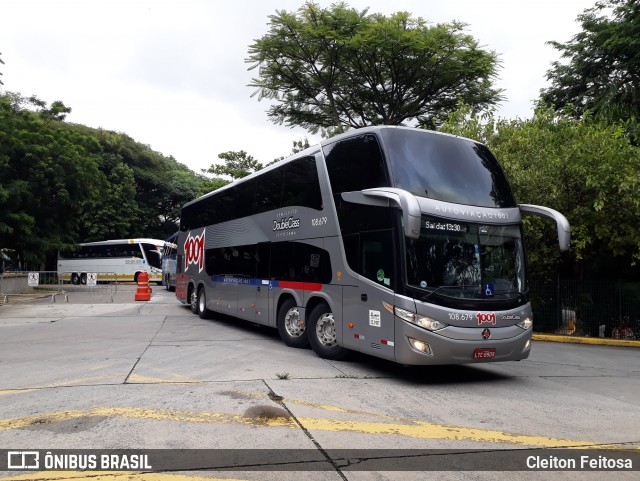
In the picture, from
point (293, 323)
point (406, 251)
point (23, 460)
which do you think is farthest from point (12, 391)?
point (406, 251)

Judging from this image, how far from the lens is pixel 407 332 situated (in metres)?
7.33

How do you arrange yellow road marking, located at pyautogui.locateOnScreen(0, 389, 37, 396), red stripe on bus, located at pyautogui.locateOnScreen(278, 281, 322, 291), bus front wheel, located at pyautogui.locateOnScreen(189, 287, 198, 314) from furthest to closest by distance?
1. bus front wheel, located at pyautogui.locateOnScreen(189, 287, 198, 314)
2. red stripe on bus, located at pyautogui.locateOnScreen(278, 281, 322, 291)
3. yellow road marking, located at pyautogui.locateOnScreen(0, 389, 37, 396)

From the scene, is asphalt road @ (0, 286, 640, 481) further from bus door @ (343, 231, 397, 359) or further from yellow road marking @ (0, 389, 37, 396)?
bus door @ (343, 231, 397, 359)

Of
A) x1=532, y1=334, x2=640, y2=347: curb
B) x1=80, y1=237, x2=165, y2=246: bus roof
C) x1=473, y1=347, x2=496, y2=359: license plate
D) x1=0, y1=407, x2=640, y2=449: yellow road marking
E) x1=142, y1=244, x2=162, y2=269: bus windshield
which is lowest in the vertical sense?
x1=532, y1=334, x2=640, y2=347: curb

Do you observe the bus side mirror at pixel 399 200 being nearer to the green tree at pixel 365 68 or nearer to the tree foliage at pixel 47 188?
the green tree at pixel 365 68

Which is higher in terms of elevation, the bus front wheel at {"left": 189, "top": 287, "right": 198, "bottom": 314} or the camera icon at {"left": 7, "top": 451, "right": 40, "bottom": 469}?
the bus front wheel at {"left": 189, "top": 287, "right": 198, "bottom": 314}

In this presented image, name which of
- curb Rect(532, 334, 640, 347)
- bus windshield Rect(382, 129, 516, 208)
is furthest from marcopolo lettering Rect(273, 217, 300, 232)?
curb Rect(532, 334, 640, 347)

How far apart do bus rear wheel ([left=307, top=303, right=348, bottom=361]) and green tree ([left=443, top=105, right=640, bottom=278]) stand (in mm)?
7019

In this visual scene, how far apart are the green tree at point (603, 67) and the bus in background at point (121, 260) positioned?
29.4 m

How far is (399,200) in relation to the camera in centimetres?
727

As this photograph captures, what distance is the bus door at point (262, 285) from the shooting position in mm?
11570

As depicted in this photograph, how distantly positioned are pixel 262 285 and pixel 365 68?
13.5 meters

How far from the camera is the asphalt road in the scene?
4.56 m

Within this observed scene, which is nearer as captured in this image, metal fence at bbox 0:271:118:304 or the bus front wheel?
the bus front wheel
